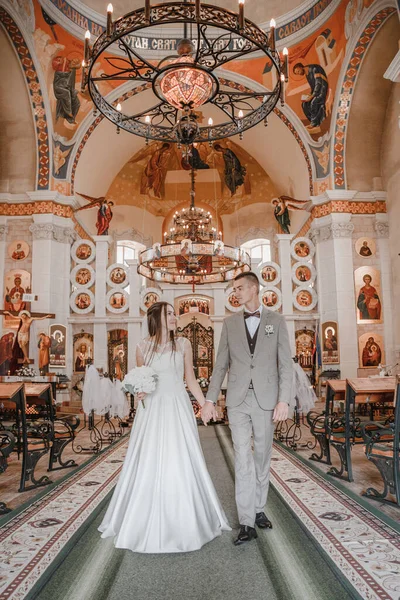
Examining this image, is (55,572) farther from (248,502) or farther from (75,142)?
(75,142)

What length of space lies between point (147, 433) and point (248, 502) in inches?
35.1

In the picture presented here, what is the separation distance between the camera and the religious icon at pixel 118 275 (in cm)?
1738

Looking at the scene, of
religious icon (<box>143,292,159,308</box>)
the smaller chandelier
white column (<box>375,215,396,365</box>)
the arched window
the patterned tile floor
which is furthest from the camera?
the arched window

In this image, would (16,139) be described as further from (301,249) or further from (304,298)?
(304,298)

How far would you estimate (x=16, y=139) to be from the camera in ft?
53.2

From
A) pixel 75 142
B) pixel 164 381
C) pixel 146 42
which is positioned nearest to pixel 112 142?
pixel 75 142

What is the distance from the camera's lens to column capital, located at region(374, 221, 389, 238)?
15.8 m

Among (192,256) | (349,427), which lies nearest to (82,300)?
(192,256)

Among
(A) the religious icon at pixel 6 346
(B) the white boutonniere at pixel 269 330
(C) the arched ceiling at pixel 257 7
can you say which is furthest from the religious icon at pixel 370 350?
(B) the white boutonniere at pixel 269 330

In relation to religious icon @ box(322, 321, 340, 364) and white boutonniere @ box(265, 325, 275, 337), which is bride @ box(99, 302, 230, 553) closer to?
white boutonniere @ box(265, 325, 275, 337)

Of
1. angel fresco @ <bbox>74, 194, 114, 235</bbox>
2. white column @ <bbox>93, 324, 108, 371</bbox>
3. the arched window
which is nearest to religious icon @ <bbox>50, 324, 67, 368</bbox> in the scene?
white column @ <bbox>93, 324, 108, 371</bbox>

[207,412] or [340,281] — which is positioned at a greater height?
[340,281]

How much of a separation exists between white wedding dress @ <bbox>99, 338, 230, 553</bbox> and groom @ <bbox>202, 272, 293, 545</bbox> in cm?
24

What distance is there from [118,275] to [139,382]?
46.8ft
